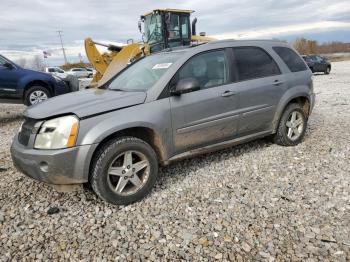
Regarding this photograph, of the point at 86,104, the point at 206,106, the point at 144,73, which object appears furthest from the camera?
the point at 144,73

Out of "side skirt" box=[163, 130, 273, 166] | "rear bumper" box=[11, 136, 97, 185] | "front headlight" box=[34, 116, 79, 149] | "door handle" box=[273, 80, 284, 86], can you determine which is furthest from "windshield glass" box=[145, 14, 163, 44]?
"rear bumper" box=[11, 136, 97, 185]

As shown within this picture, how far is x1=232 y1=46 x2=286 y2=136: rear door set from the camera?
4391 millimetres

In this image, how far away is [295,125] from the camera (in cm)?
513

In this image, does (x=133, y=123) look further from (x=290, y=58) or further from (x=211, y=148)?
(x=290, y=58)

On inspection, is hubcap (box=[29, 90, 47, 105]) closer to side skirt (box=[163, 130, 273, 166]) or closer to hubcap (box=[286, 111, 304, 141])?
side skirt (box=[163, 130, 273, 166])

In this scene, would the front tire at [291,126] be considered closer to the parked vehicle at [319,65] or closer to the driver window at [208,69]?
the driver window at [208,69]

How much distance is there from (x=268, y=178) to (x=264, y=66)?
1748mm

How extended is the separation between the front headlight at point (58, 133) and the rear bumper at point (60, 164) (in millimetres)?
66

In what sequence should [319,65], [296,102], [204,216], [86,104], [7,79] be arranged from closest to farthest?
[204,216] < [86,104] < [296,102] < [7,79] < [319,65]

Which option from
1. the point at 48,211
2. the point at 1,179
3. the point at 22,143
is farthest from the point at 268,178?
the point at 1,179

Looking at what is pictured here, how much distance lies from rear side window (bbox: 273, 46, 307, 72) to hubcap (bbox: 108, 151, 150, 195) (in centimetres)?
294

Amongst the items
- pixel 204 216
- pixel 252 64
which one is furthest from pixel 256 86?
pixel 204 216

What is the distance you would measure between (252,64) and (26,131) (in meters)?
3.16

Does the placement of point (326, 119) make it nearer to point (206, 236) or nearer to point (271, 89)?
point (271, 89)
